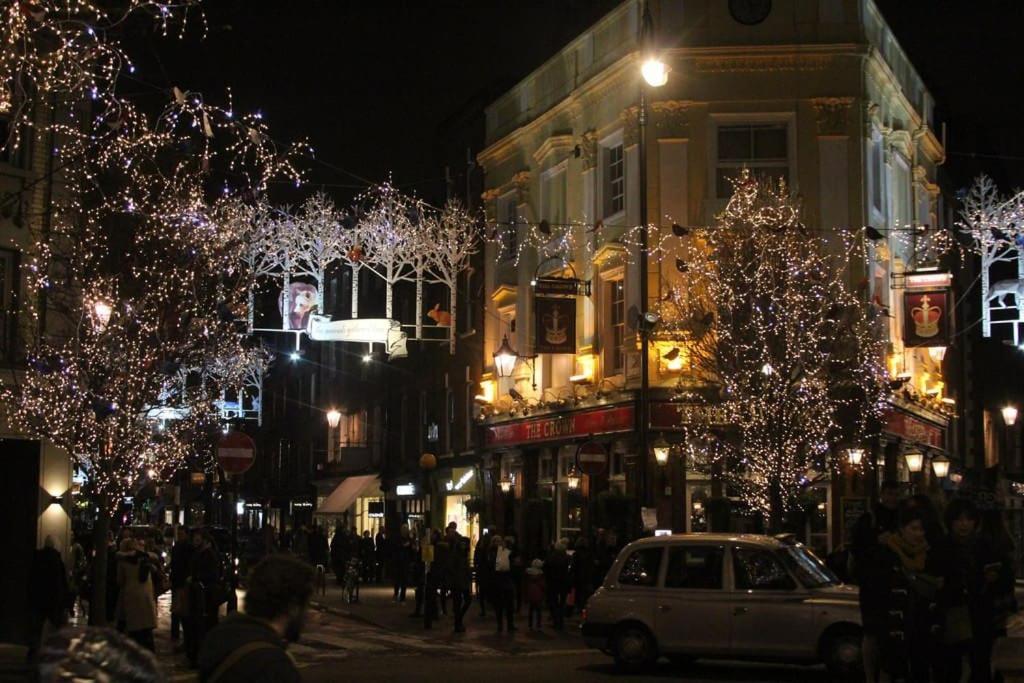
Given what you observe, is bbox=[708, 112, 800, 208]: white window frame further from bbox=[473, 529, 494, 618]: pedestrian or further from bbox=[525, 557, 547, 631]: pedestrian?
bbox=[525, 557, 547, 631]: pedestrian

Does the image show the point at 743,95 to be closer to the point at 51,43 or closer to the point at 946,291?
the point at 946,291

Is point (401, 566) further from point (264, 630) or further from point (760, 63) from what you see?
point (264, 630)

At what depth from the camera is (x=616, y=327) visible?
1312 inches

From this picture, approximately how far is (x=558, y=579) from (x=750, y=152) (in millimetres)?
11613

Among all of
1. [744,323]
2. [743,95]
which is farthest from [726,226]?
[743,95]

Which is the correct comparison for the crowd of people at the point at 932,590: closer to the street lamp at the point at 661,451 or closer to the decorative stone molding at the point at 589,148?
the street lamp at the point at 661,451

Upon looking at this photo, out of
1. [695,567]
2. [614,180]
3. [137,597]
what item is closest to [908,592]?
[695,567]

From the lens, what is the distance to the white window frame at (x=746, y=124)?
31438mm

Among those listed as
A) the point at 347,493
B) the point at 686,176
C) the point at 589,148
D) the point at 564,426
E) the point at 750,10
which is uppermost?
the point at 750,10

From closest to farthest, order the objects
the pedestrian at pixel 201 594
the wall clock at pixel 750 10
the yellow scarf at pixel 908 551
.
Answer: the yellow scarf at pixel 908 551
the pedestrian at pixel 201 594
the wall clock at pixel 750 10

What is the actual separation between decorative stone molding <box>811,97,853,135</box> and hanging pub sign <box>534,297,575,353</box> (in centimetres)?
698

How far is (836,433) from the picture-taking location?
94.6 feet

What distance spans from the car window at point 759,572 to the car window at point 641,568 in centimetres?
102

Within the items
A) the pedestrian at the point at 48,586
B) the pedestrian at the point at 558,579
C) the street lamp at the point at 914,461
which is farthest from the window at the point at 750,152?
the pedestrian at the point at 48,586
